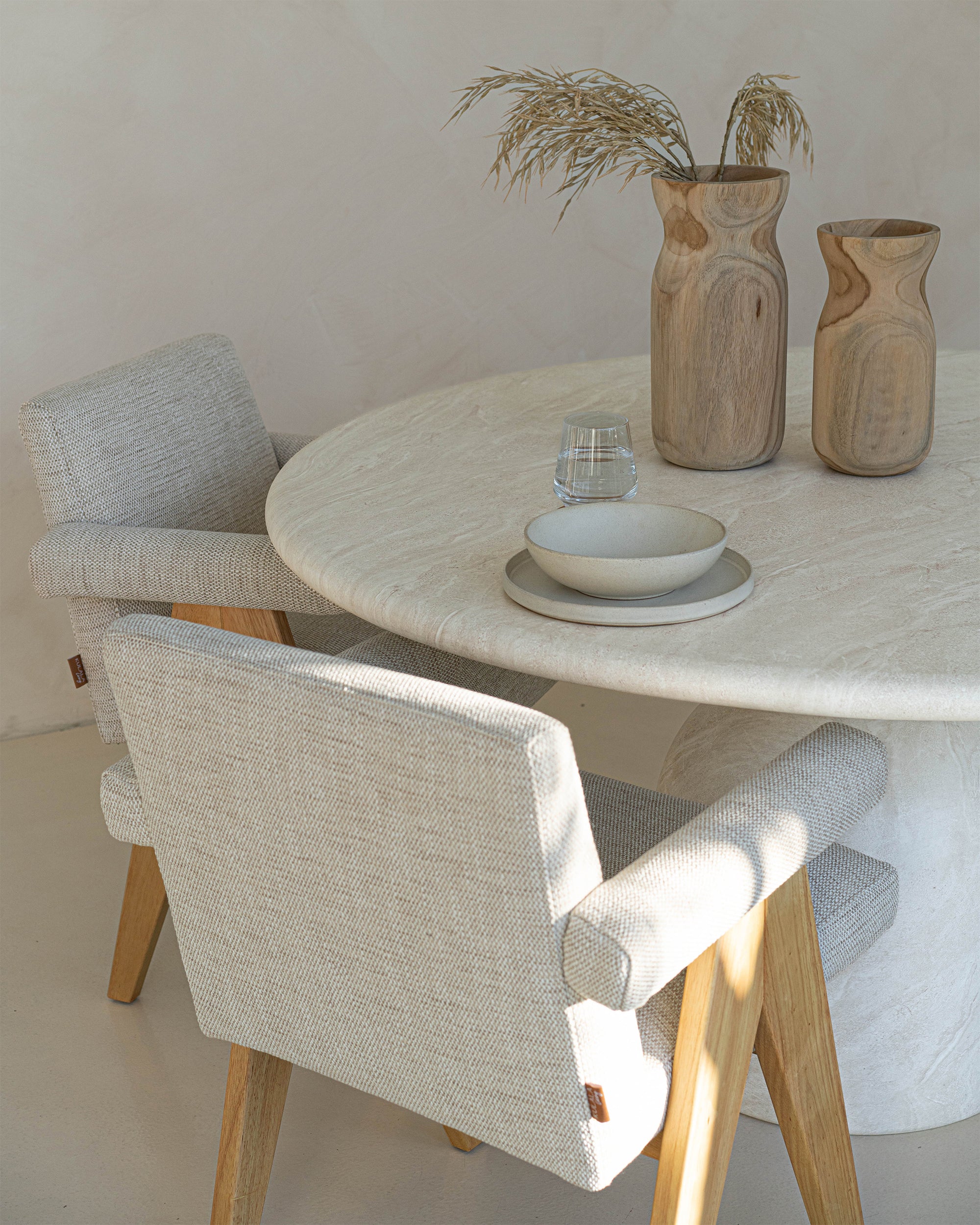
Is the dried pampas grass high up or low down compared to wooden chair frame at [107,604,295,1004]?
up

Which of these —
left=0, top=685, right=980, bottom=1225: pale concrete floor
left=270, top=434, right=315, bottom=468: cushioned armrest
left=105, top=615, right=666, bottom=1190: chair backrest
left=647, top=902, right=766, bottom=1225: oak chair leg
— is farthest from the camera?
left=270, top=434, right=315, bottom=468: cushioned armrest

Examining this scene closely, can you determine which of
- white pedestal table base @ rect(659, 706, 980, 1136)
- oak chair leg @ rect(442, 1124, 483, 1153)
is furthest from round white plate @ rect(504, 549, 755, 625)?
oak chair leg @ rect(442, 1124, 483, 1153)

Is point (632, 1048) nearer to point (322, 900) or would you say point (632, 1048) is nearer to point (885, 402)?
point (322, 900)

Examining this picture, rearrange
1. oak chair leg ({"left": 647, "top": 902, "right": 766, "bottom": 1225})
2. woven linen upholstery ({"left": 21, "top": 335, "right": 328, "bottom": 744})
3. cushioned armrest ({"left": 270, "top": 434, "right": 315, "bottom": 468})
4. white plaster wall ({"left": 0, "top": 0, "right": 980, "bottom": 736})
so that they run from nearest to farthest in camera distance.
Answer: oak chair leg ({"left": 647, "top": 902, "right": 766, "bottom": 1225}) < woven linen upholstery ({"left": 21, "top": 335, "right": 328, "bottom": 744}) < cushioned armrest ({"left": 270, "top": 434, "right": 315, "bottom": 468}) < white plaster wall ({"left": 0, "top": 0, "right": 980, "bottom": 736})

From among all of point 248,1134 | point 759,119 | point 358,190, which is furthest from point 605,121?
point 358,190

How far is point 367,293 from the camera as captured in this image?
2887mm

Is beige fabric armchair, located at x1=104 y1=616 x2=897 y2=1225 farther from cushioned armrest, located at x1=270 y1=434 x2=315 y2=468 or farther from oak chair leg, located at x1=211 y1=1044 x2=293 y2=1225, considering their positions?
cushioned armrest, located at x1=270 y1=434 x2=315 y2=468

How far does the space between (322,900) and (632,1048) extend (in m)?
0.27

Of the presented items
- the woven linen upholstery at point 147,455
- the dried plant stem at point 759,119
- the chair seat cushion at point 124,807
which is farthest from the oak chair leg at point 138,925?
the dried plant stem at point 759,119

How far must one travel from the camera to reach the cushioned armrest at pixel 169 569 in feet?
5.17

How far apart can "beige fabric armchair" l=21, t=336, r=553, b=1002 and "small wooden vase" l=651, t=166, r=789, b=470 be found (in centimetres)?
42

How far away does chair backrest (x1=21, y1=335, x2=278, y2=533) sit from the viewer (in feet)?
5.71

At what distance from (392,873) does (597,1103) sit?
0.76 feet

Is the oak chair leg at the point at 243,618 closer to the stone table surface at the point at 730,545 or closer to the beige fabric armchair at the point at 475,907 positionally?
the stone table surface at the point at 730,545
